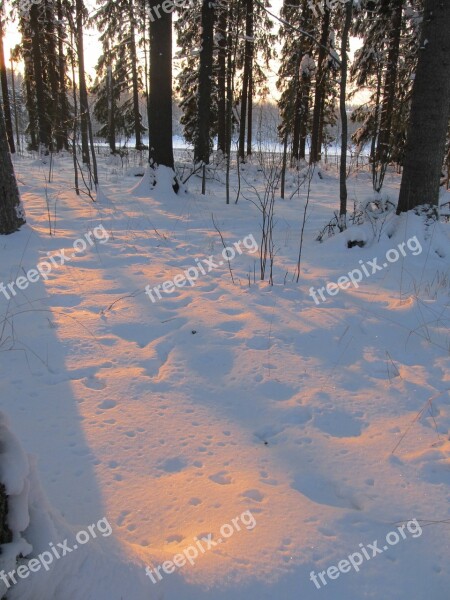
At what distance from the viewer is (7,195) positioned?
5543 millimetres

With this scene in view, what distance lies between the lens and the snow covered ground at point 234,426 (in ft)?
4.95

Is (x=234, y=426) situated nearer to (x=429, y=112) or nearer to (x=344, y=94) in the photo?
(x=429, y=112)

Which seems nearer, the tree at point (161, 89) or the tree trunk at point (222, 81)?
the tree at point (161, 89)

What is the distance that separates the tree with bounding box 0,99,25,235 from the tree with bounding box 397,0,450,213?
5.08 m

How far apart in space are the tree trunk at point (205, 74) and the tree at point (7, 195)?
245 inches

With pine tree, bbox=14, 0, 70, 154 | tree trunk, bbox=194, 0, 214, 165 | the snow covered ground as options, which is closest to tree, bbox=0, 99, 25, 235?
the snow covered ground

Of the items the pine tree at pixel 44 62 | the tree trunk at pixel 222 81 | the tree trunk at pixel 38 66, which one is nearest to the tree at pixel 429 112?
the tree trunk at pixel 222 81

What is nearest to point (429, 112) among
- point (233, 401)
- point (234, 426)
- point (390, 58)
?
point (233, 401)

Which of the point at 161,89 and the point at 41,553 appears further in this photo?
the point at 161,89

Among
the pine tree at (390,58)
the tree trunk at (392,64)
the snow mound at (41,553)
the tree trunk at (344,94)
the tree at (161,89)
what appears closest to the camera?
the snow mound at (41,553)

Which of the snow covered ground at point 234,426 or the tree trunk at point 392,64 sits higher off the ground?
the tree trunk at point 392,64

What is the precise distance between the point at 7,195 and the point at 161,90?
501 centimetres

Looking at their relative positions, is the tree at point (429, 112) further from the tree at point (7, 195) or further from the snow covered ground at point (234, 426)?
the tree at point (7, 195)

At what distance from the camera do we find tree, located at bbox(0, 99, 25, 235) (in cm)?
539
